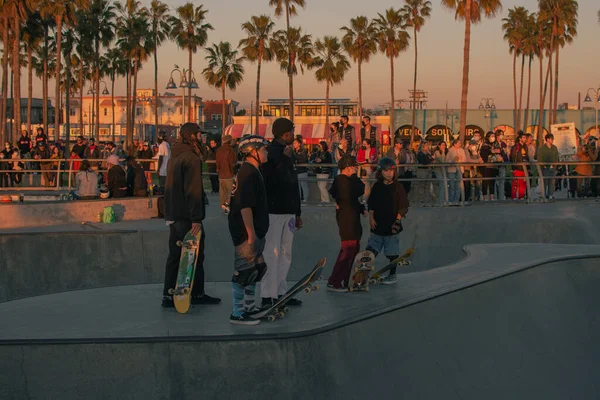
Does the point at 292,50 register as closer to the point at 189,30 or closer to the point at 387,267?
the point at 189,30

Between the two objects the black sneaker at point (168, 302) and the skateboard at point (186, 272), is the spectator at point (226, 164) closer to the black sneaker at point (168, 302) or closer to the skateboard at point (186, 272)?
the black sneaker at point (168, 302)

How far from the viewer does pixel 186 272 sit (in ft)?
24.6

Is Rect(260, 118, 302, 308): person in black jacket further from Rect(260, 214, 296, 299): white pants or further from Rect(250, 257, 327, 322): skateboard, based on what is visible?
Rect(250, 257, 327, 322): skateboard

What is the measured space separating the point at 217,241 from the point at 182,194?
21.8 ft

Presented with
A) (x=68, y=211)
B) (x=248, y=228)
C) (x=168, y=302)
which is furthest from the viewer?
(x=68, y=211)

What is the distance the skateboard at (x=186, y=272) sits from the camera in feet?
24.3

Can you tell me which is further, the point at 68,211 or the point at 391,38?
the point at 391,38

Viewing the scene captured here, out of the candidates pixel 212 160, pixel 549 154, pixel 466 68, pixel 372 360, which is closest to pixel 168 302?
pixel 372 360

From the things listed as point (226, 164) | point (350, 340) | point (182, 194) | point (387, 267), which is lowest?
point (350, 340)

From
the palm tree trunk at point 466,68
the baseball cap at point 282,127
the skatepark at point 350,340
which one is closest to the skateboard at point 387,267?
the skatepark at point 350,340

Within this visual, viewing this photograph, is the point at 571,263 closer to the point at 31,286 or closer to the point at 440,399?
the point at 440,399

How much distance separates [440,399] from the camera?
6.80m

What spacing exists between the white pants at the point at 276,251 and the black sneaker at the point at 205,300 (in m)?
0.62

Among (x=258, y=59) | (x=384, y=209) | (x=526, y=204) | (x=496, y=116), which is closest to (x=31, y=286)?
(x=384, y=209)
